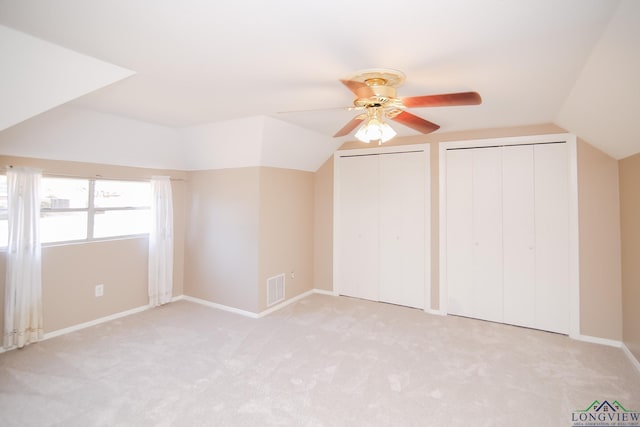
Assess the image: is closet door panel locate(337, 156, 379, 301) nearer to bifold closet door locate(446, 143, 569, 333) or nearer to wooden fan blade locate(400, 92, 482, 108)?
bifold closet door locate(446, 143, 569, 333)

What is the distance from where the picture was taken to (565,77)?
2184 mm

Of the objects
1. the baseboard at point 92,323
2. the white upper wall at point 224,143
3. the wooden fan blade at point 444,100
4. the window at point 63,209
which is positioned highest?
the white upper wall at point 224,143

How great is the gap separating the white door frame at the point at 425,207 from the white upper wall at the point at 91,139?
2150 millimetres

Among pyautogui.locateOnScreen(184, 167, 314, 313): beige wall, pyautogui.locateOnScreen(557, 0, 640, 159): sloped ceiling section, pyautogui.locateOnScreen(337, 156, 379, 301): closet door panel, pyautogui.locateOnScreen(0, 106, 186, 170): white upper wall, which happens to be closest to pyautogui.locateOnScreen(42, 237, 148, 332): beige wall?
pyautogui.locateOnScreen(184, 167, 314, 313): beige wall

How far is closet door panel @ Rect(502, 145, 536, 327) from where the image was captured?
A: 3.54 metres

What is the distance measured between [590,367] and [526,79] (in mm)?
2442

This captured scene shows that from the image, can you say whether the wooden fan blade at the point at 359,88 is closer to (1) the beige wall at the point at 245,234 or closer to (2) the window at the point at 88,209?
(1) the beige wall at the point at 245,234

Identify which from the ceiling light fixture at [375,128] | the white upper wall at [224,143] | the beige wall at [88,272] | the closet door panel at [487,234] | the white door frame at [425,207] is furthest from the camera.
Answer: the white door frame at [425,207]

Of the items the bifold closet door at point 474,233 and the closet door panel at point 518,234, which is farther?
the bifold closet door at point 474,233

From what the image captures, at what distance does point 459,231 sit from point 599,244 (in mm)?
1302

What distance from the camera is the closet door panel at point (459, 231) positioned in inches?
152

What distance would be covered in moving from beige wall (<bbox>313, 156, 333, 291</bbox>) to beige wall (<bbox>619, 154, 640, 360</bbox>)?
3217 mm

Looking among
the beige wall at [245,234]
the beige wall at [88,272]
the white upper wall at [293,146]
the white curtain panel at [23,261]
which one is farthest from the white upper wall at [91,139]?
the white upper wall at [293,146]

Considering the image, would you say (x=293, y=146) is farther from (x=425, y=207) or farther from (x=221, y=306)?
(x=221, y=306)
